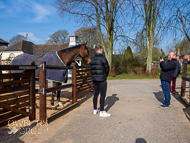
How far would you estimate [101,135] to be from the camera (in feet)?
10.3

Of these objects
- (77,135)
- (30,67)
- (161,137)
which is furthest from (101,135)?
(30,67)

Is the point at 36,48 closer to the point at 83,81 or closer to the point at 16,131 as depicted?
the point at 83,81

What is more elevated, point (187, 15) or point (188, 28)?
point (187, 15)

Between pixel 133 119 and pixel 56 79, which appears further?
pixel 56 79

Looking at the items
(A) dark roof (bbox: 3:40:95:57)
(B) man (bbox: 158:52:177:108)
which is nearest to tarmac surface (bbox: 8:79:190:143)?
(B) man (bbox: 158:52:177:108)

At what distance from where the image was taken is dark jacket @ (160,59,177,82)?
4789 mm

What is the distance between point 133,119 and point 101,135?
50.9 inches

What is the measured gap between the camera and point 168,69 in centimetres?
483

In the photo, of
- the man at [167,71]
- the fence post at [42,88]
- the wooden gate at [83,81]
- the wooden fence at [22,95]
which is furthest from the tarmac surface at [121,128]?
the wooden gate at [83,81]

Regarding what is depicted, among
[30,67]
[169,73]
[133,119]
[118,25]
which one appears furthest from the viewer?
[118,25]

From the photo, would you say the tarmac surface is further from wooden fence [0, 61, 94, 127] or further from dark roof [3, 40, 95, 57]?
dark roof [3, 40, 95, 57]

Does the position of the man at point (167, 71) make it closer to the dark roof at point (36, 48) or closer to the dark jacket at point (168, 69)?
the dark jacket at point (168, 69)

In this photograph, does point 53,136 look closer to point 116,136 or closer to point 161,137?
point 116,136

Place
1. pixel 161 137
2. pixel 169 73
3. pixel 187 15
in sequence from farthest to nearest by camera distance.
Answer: pixel 187 15, pixel 169 73, pixel 161 137
